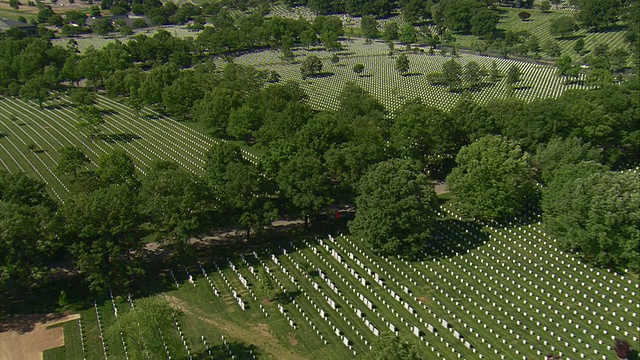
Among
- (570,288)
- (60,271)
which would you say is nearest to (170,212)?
(60,271)

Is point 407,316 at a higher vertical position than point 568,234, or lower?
lower

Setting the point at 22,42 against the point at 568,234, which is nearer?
the point at 568,234

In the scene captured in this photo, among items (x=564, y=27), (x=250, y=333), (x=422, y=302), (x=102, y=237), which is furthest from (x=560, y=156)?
(x=564, y=27)

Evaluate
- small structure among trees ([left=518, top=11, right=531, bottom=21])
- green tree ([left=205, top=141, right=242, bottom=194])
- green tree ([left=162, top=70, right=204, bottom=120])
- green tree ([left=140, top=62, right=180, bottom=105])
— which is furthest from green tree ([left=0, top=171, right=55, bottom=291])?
small structure among trees ([left=518, top=11, right=531, bottom=21])

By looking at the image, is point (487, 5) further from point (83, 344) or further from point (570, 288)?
point (83, 344)

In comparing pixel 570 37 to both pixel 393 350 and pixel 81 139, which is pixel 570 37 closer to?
pixel 81 139

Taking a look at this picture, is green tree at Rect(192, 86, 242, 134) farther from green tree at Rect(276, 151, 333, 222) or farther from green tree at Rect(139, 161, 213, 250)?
green tree at Rect(139, 161, 213, 250)

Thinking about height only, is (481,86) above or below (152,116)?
above
